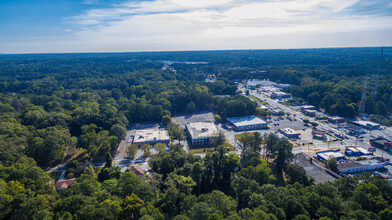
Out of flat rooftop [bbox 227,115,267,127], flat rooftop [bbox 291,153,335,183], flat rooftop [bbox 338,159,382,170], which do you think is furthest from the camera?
flat rooftop [bbox 227,115,267,127]

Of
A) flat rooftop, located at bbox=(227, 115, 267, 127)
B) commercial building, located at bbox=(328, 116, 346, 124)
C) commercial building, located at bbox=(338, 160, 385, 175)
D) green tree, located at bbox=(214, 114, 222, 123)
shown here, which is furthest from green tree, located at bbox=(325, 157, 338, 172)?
green tree, located at bbox=(214, 114, 222, 123)

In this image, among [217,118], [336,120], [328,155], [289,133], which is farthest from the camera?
[217,118]

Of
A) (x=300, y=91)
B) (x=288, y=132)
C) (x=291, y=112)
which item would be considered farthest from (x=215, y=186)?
(x=300, y=91)

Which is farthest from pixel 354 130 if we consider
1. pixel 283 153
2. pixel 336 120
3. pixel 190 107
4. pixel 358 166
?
pixel 190 107

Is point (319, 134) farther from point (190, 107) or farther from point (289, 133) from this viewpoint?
point (190, 107)

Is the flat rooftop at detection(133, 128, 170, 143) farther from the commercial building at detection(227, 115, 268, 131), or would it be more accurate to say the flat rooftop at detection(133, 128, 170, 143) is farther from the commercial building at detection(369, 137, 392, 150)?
the commercial building at detection(369, 137, 392, 150)

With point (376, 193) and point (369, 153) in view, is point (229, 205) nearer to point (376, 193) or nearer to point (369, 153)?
point (376, 193)

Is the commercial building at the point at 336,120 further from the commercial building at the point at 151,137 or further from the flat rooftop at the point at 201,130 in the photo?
the commercial building at the point at 151,137
